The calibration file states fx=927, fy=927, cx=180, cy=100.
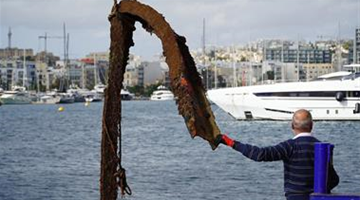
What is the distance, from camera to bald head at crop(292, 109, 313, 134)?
905 cm

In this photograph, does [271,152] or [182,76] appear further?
[182,76]

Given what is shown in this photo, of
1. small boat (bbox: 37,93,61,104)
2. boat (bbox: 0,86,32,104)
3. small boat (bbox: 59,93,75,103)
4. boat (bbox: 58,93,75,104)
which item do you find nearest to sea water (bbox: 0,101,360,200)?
boat (bbox: 0,86,32,104)

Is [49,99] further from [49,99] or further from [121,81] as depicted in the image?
[121,81]

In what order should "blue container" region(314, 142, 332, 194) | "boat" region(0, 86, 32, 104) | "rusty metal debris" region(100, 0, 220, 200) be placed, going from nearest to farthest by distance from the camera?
"blue container" region(314, 142, 332, 194)
"rusty metal debris" region(100, 0, 220, 200)
"boat" region(0, 86, 32, 104)

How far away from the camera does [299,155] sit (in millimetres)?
9109

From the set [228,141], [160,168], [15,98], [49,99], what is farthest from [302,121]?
[49,99]

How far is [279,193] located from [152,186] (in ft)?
14.0

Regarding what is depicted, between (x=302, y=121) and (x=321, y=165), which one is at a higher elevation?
(x=302, y=121)

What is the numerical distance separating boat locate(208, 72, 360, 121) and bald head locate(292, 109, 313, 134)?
2257 inches

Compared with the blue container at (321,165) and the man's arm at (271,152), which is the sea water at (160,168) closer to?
the man's arm at (271,152)

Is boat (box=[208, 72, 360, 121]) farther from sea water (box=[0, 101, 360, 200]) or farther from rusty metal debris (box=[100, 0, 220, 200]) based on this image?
rusty metal debris (box=[100, 0, 220, 200])

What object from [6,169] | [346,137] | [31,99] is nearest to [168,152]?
[6,169]

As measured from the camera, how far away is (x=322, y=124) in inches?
2709

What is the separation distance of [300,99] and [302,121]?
5861cm
